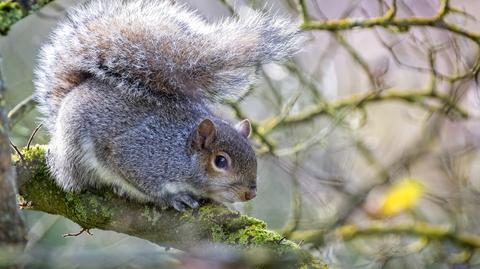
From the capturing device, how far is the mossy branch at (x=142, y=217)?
8.55 ft

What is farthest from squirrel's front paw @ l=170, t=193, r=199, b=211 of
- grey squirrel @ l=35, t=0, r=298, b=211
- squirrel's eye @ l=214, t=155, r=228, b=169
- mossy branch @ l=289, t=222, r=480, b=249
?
mossy branch @ l=289, t=222, r=480, b=249

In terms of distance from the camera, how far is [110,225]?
2883 millimetres

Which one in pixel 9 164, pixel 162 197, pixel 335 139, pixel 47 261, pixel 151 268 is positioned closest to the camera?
pixel 47 261

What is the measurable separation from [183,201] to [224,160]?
0.44 m

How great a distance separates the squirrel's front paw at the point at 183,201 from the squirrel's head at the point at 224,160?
17 centimetres

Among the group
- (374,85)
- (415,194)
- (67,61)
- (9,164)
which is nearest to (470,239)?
(415,194)

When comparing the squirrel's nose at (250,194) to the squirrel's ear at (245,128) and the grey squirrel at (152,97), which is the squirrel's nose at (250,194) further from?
the squirrel's ear at (245,128)

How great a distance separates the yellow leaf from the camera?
3.36 meters

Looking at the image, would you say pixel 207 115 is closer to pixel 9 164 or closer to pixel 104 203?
pixel 104 203

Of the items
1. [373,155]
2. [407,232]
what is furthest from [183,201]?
[373,155]

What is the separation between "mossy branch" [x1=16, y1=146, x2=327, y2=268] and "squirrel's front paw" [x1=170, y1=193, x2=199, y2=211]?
34 millimetres

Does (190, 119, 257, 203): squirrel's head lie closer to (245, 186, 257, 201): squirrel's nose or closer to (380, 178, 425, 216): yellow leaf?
(245, 186, 257, 201): squirrel's nose

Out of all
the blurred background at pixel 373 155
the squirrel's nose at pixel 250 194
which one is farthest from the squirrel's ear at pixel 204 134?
the blurred background at pixel 373 155

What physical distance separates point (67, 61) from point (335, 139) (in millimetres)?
2304
